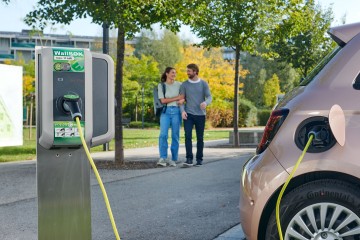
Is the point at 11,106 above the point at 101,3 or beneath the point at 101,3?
beneath

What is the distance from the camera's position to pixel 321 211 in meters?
3.62

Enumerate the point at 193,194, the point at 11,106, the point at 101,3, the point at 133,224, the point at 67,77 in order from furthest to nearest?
the point at 11,106
the point at 101,3
the point at 193,194
the point at 133,224
the point at 67,77

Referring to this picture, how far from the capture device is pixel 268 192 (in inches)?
147

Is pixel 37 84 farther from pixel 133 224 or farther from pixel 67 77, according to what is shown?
pixel 133 224

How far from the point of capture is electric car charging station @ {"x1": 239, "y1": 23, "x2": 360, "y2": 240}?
3600 mm

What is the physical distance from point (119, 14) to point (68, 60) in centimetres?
672

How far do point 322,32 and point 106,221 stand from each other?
1983cm

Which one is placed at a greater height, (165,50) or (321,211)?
(165,50)

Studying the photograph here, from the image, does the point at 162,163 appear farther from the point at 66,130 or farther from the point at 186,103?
the point at 66,130

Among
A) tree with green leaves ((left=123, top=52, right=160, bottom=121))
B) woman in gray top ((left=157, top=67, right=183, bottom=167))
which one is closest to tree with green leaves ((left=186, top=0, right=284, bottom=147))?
woman in gray top ((left=157, top=67, right=183, bottom=167))

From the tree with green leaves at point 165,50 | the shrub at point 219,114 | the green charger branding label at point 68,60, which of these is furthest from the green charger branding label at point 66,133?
the tree with green leaves at point 165,50

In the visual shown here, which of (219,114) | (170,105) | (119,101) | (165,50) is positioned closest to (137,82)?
(219,114)

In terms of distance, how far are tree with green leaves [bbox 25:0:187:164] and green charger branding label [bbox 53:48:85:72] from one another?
6.58 meters

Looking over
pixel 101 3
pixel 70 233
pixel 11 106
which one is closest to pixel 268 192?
pixel 70 233
